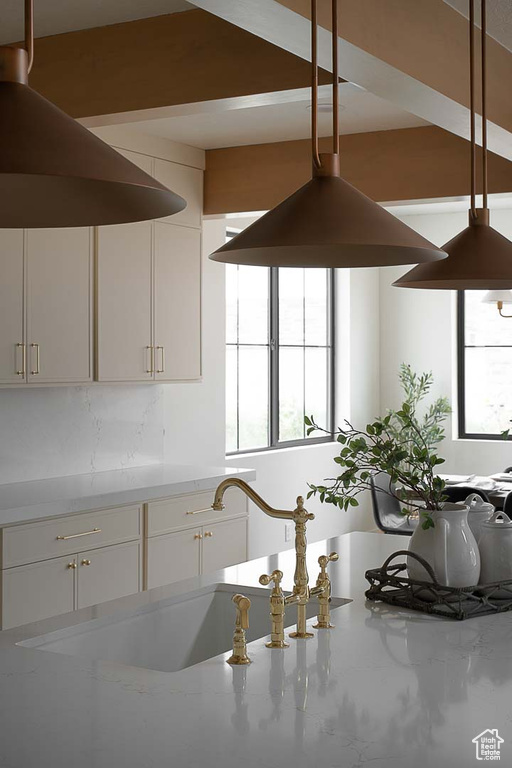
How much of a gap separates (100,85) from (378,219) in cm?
221

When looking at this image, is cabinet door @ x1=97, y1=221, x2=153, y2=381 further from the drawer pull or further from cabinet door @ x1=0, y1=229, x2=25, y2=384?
the drawer pull

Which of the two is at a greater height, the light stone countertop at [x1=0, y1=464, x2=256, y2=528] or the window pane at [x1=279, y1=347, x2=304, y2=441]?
the window pane at [x1=279, y1=347, x2=304, y2=441]

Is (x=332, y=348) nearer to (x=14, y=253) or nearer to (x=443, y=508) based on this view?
(x=14, y=253)

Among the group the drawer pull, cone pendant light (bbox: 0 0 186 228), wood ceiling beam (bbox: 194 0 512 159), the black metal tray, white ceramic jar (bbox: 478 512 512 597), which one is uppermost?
wood ceiling beam (bbox: 194 0 512 159)

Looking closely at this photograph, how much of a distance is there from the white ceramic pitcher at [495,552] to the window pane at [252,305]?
15.8 ft

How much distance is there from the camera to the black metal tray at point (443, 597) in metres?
2.24

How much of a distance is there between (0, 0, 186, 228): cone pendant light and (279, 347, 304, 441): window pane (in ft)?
20.7

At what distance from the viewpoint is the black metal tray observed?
224 cm

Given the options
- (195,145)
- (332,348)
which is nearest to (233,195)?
(195,145)

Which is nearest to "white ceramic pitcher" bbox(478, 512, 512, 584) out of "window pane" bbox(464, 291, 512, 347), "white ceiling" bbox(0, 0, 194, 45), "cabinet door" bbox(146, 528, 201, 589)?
"white ceiling" bbox(0, 0, 194, 45)

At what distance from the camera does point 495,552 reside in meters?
2.38

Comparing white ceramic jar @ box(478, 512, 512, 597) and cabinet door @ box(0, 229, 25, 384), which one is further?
cabinet door @ box(0, 229, 25, 384)

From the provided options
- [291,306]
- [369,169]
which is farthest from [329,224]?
[291,306]

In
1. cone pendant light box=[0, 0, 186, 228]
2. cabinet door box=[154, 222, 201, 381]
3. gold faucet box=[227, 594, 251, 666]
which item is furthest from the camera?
cabinet door box=[154, 222, 201, 381]
